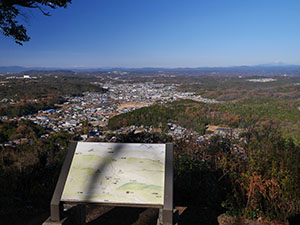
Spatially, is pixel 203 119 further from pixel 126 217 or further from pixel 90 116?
pixel 126 217

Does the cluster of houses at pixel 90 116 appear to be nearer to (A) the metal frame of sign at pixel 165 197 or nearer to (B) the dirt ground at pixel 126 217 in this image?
(B) the dirt ground at pixel 126 217

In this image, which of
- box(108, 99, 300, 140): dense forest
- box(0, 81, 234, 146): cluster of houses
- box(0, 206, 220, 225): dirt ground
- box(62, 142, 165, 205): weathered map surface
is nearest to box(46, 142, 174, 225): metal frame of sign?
box(62, 142, 165, 205): weathered map surface

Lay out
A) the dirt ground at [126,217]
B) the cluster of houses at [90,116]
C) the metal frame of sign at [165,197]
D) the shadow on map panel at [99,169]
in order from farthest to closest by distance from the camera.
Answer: the cluster of houses at [90,116], the dirt ground at [126,217], the shadow on map panel at [99,169], the metal frame of sign at [165,197]

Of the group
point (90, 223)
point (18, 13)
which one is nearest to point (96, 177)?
point (90, 223)

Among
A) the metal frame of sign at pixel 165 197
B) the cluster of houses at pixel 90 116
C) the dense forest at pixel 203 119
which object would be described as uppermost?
the metal frame of sign at pixel 165 197

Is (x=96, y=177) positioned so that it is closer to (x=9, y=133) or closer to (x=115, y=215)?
(x=115, y=215)

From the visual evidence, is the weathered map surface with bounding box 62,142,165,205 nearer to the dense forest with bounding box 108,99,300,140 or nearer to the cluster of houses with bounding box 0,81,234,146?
the cluster of houses with bounding box 0,81,234,146

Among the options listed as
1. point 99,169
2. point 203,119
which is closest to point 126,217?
point 99,169

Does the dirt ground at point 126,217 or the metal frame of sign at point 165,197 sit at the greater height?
the metal frame of sign at point 165,197

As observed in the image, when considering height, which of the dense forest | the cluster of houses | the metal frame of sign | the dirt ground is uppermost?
the metal frame of sign

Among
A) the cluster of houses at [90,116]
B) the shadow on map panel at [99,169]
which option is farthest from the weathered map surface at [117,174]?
the cluster of houses at [90,116]
